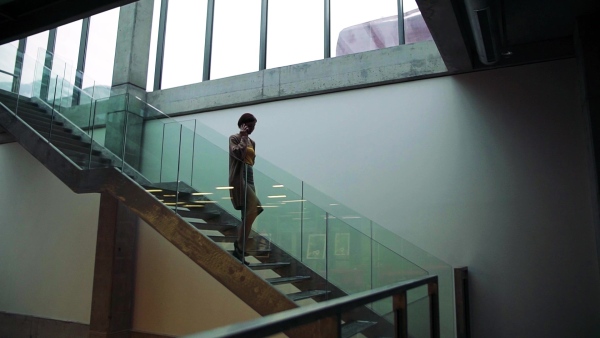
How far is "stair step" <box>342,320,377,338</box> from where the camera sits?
7.77 feet

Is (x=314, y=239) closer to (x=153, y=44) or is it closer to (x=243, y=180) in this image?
(x=243, y=180)

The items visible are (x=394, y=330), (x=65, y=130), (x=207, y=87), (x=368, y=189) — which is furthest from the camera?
(x=207, y=87)

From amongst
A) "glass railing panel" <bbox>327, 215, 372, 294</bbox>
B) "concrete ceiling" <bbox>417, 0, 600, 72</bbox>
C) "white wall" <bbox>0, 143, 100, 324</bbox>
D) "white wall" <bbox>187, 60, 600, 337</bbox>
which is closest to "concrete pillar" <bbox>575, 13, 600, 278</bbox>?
"concrete ceiling" <bbox>417, 0, 600, 72</bbox>

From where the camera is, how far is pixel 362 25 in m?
8.48

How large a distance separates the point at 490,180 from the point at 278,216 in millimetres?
3255

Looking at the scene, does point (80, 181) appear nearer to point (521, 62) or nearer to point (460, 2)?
point (460, 2)

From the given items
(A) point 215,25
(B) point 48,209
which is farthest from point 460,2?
(B) point 48,209

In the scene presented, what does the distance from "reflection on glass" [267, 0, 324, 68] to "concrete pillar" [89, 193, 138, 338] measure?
4.48 metres

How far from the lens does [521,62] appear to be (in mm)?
6566

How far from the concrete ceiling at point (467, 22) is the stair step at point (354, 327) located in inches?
139

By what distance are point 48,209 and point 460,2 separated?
10168 millimetres

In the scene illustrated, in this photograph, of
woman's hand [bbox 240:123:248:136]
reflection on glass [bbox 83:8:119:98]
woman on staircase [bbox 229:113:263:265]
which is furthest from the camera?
reflection on glass [bbox 83:8:119:98]

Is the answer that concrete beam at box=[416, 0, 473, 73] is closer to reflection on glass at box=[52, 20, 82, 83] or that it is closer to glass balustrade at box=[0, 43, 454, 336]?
glass balustrade at box=[0, 43, 454, 336]

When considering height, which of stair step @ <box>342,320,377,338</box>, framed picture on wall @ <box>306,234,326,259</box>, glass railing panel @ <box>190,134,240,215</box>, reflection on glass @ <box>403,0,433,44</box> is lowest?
stair step @ <box>342,320,377,338</box>
